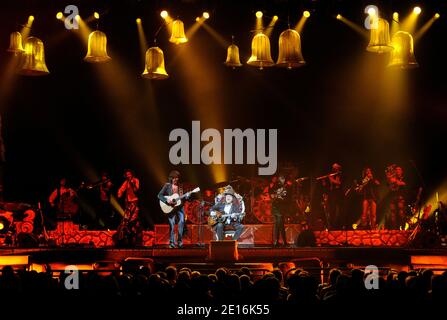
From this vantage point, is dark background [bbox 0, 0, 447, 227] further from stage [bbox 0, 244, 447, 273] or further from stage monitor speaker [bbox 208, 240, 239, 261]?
stage monitor speaker [bbox 208, 240, 239, 261]

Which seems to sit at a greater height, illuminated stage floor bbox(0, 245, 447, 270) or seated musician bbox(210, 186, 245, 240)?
seated musician bbox(210, 186, 245, 240)

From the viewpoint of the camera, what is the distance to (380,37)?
29.7 feet

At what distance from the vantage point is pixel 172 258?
41.9 ft

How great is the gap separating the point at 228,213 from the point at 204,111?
3.59 m

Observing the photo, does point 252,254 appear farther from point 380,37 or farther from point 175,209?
point 380,37

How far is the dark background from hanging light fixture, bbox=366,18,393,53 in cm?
707

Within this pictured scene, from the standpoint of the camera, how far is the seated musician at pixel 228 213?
1438 centimetres

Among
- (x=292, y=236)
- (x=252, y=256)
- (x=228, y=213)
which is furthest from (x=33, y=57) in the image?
(x=292, y=236)

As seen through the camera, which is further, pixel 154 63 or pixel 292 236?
pixel 292 236

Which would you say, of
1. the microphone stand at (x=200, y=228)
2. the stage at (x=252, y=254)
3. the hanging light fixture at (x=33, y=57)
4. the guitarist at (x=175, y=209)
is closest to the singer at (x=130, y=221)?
the stage at (x=252, y=254)

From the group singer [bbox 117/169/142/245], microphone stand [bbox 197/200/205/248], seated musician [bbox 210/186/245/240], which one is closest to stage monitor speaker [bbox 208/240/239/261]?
seated musician [bbox 210/186/245/240]

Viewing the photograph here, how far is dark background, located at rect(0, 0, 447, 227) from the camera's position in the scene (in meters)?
16.4
